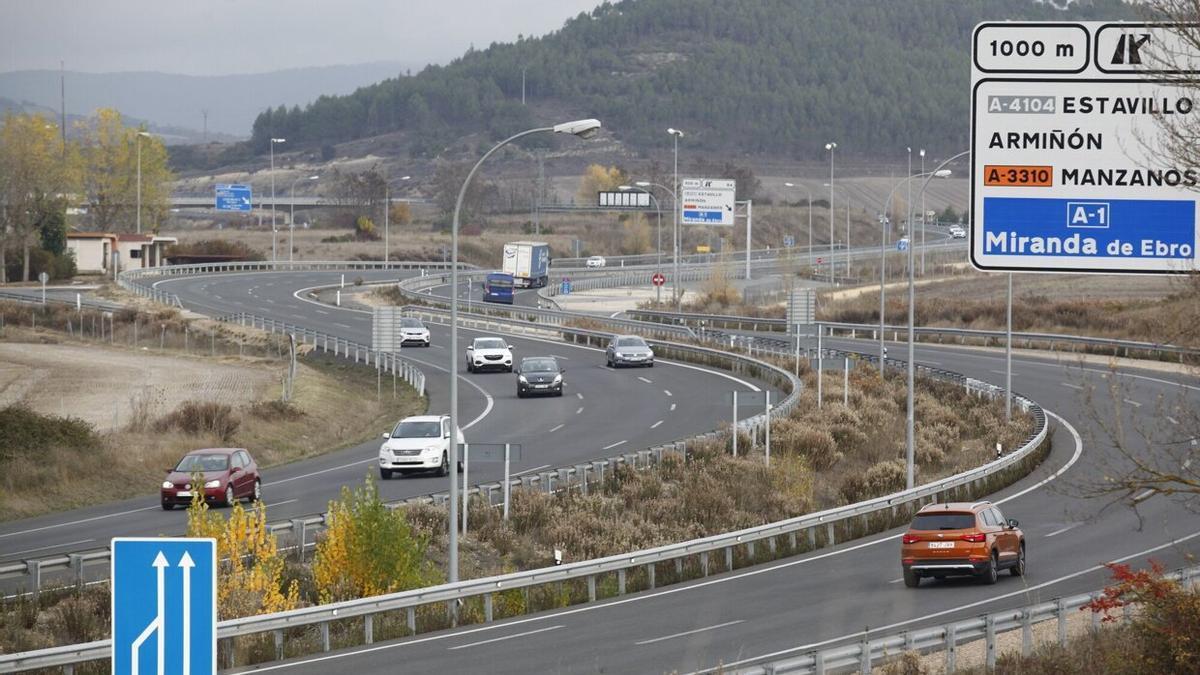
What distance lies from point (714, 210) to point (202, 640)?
102 meters

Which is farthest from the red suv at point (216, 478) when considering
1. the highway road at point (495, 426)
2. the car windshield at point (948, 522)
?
the car windshield at point (948, 522)

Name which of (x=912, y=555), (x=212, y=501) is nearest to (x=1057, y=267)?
(x=912, y=555)

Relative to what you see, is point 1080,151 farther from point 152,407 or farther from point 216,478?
point 152,407

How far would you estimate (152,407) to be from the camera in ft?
171

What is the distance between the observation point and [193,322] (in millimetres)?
80750

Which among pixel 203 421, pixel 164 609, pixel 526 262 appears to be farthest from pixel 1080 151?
pixel 526 262

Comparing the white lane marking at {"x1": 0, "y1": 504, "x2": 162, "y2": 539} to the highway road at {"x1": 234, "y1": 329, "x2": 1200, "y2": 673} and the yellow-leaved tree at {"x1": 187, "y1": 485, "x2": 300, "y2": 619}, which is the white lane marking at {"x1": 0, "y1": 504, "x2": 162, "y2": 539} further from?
the highway road at {"x1": 234, "y1": 329, "x2": 1200, "y2": 673}

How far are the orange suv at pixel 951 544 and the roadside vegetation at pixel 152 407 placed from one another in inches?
817

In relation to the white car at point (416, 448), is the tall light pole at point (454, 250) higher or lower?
higher

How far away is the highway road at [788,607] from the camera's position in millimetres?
21219

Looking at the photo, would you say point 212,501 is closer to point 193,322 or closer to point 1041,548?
point 1041,548

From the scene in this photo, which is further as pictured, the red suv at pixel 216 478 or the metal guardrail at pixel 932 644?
the red suv at pixel 216 478

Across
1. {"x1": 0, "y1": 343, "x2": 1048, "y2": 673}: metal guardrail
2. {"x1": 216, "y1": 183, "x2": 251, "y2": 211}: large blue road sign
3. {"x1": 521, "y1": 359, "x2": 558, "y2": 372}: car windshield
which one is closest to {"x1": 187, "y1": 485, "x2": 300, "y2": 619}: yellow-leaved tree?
{"x1": 0, "y1": 343, "x2": 1048, "y2": 673}: metal guardrail

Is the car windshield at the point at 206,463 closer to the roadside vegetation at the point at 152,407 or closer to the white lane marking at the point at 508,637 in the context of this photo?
A: the roadside vegetation at the point at 152,407
